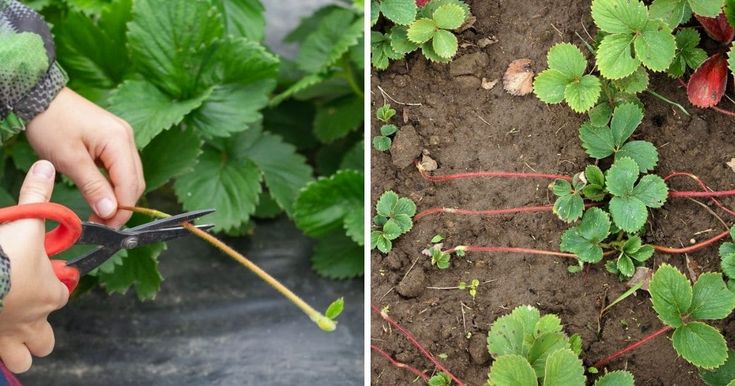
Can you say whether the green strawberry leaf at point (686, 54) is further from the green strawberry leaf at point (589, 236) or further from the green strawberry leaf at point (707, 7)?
the green strawberry leaf at point (589, 236)

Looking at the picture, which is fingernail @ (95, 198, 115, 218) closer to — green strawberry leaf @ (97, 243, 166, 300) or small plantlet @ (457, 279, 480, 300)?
green strawberry leaf @ (97, 243, 166, 300)

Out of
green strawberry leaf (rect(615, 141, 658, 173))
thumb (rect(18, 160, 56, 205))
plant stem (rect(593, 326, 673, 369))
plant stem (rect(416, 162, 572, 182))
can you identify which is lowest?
plant stem (rect(593, 326, 673, 369))

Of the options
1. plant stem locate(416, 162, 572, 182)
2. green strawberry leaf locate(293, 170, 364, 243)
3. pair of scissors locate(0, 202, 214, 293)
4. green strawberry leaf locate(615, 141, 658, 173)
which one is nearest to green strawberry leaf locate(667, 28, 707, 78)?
green strawberry leaf locate(615, 141, 658, 173)

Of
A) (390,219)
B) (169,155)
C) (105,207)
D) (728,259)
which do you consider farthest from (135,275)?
(728,259)

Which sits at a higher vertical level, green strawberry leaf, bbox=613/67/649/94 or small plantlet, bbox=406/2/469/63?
small plantlet, bbox=406/2/469/63

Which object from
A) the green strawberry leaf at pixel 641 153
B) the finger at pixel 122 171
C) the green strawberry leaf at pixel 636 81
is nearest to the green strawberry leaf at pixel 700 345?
the green strawberry leaf at pixel 641 153

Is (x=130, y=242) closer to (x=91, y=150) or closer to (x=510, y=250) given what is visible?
(x=91, y=150)

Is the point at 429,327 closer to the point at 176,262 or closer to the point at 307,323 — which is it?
the point at 307,323

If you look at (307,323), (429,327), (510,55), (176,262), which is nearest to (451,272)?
(429,327)
